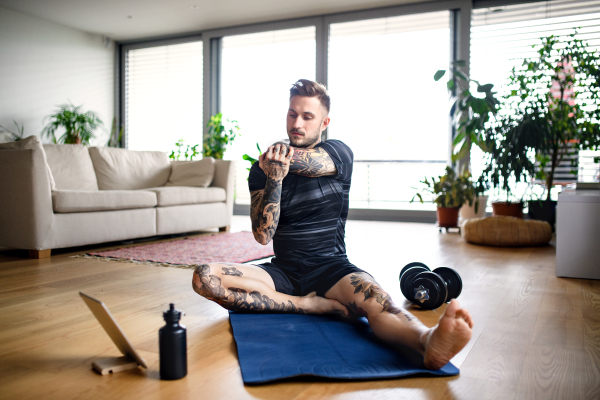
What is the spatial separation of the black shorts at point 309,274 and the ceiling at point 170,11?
15.4ft

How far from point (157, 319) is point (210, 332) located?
29 centimetres

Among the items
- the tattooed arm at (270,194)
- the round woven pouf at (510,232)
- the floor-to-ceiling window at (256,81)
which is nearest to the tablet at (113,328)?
the tattooed arm at (270,194)

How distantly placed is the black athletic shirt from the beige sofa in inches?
81.7

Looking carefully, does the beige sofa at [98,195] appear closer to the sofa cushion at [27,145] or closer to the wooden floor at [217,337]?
the sofa cushion at [27,145]

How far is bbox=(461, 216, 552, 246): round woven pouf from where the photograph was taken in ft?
12.8

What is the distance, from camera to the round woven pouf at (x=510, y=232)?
3.89m

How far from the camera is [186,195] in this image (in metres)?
4.32

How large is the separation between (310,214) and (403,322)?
575mm

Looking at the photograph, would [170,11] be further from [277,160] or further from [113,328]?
[113,328]

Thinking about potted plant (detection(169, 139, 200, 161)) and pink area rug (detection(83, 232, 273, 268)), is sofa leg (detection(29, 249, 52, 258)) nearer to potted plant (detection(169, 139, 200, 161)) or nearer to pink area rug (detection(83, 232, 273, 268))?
pink area rug (detection(83, 232, 273, 268))

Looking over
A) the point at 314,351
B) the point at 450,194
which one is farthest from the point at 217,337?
the point at 450,194

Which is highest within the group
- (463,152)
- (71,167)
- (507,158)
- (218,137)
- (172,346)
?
(218,137)

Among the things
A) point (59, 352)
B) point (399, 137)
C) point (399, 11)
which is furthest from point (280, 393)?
point (399, 137)

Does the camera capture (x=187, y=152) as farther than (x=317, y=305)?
Yes
